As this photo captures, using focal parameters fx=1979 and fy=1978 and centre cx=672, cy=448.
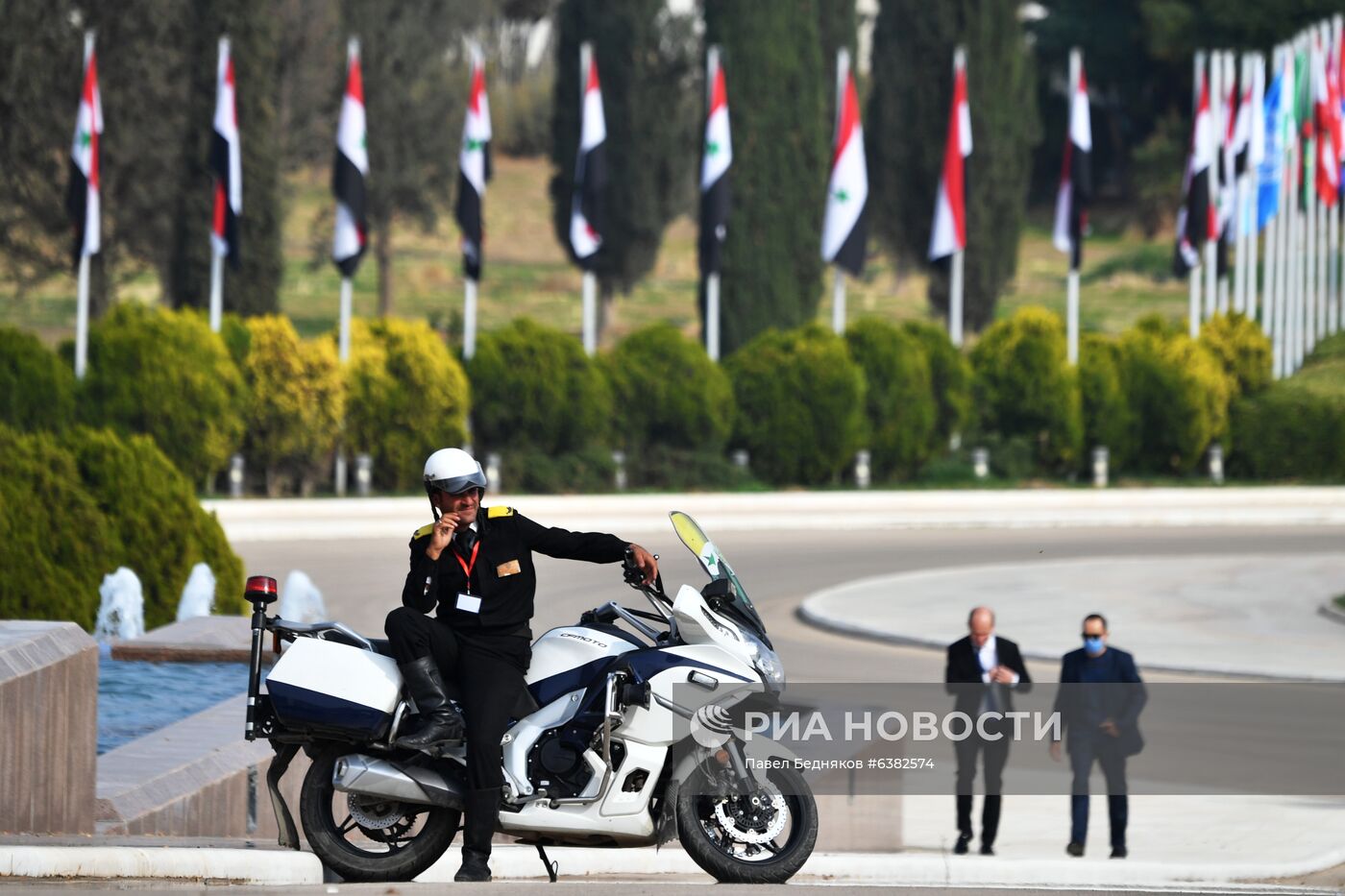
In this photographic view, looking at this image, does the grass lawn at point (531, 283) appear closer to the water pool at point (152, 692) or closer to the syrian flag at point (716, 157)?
the syrian flag at point (716, 157)

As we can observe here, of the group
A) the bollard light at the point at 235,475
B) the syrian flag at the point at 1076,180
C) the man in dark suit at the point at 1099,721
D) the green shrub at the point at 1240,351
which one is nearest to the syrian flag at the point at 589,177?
the bollard light at the point at 235,475

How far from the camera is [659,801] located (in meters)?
6.52

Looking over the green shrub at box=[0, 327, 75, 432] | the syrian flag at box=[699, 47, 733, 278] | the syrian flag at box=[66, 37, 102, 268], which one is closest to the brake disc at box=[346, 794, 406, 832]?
the green shrub at box=[0, 327, 75, 432]

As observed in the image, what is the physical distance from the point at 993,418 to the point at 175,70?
21835mm

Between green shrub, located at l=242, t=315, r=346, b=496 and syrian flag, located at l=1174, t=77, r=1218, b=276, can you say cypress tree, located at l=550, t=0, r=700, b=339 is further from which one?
green shrub, located at l=242, t=315, r=346, b=496

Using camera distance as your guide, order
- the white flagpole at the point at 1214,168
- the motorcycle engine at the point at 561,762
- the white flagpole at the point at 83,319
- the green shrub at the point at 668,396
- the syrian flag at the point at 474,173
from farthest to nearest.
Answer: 1. the white flagpole at the point at 1214,168
2. the green shrub at the point at 668,396
3. the syrian flag at the point at 474,173
4. the white flagpole at the point at 83,319
5. the motorcycle engine at the point at 561,762

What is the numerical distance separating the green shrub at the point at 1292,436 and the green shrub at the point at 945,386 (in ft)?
16.5

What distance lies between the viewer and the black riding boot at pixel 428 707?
6453mm

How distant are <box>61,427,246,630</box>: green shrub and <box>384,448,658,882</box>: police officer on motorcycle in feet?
26.9

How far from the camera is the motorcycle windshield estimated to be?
21.3 ft

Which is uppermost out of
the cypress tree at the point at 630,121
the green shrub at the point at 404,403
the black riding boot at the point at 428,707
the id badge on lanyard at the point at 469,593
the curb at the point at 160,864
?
the cypress tree at the point at 630,121

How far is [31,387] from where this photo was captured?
2806cm

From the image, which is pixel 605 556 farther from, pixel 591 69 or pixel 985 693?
pixel 591 69

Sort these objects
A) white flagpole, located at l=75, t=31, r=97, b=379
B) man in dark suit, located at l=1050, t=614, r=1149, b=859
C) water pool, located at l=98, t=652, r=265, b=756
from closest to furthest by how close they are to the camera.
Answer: man in dark suit, located at l=1050, t=614, r=1149, b=859 < water pool, located at l=98, t=652, r=265, b=756 < white flagpole, located at l=75, t=31, r=97, b=379
